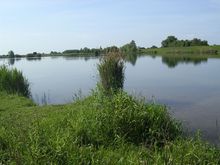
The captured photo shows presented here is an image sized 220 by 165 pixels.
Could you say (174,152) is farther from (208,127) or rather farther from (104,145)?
(208,127)

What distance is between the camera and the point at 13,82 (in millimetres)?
19781

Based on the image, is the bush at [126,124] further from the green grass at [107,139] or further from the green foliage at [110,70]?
the green foliage at [110,70]

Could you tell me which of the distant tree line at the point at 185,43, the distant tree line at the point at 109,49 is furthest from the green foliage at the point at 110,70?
the distant tree line at the point at 185,43

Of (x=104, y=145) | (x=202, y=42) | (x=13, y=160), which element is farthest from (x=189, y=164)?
(x=202, y=42)

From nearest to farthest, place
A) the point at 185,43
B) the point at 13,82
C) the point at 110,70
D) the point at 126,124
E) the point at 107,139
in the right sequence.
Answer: the point at 107,139
the point at 126,124
the point at 110,70
the point at 13,82
the point at 185,43

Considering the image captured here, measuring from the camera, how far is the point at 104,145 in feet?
27.9

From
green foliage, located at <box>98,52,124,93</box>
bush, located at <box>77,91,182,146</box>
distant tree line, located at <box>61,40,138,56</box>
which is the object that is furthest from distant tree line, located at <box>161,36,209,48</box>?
bush, located at <box>77,91,182,146</box>

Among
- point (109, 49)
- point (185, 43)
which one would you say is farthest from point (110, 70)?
point (185, 43)

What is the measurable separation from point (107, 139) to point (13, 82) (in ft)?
39.5

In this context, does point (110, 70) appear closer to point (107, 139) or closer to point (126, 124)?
point (126, 124)

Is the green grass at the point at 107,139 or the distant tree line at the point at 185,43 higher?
the distant tree line at the point at 185,43

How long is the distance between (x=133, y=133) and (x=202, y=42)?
348ft

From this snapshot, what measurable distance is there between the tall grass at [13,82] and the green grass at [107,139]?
936 cm

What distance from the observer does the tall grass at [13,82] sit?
19500 millimetres
